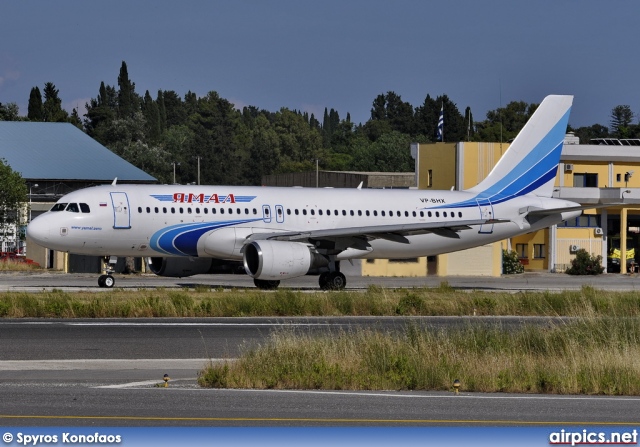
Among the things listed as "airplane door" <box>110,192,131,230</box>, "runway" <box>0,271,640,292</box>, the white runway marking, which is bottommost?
"runway" <box>0,271,640,292</box>

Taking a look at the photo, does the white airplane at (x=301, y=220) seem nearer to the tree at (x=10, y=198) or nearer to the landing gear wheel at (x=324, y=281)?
the landing gear wheel at (x=324, y=281)

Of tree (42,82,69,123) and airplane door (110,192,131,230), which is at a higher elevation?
tree (42,82,69,123)

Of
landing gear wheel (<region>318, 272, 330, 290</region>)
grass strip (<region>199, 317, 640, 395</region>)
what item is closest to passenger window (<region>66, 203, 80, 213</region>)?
landing gear wheel (<region>318, 272, 330, 290</region>)

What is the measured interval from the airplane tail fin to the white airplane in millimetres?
41

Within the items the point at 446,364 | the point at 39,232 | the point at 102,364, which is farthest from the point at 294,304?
the point at 446,364

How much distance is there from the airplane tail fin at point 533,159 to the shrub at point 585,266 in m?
18.1

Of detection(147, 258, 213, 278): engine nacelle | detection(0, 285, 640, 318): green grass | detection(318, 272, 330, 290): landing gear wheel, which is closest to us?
detection(0, 285, 640, 318): green grass

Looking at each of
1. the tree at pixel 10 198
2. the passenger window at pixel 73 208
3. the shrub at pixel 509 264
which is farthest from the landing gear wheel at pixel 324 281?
the tree at pixel 10 198

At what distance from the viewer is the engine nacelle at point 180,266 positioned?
131 feet

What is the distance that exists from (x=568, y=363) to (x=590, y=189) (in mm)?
48604

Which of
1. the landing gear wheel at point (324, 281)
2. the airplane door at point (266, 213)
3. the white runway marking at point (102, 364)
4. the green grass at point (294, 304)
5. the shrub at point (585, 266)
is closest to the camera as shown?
the white runway marking at point (102, 364)

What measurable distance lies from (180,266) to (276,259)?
5.20 m

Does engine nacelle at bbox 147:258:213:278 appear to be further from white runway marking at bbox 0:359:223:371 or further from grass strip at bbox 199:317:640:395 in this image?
white runway marking at bbox 0:359:223:371

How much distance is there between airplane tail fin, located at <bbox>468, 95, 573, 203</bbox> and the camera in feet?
145
